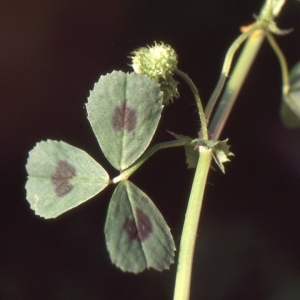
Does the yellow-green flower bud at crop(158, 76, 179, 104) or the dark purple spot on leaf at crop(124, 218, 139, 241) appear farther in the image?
the yellow-green flower bud at crop(158, 76, 179, 104)

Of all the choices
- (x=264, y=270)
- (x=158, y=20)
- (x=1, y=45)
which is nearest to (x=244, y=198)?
(x=264, y=270)

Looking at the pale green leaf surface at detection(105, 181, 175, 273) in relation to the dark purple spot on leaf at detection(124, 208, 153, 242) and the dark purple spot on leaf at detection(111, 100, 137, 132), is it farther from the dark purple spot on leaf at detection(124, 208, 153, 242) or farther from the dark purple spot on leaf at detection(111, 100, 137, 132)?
the dark purple spot on leaf at detection(111, 100, 137, 132)

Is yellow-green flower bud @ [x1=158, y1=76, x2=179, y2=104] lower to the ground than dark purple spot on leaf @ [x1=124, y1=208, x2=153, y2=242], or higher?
higher

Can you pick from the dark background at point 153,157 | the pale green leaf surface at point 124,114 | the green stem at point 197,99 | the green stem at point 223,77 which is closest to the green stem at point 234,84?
the green stem at point 223,77

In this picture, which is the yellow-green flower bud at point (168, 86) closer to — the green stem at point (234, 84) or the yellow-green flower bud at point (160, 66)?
the yellow-green flower bud at point (160, 66)

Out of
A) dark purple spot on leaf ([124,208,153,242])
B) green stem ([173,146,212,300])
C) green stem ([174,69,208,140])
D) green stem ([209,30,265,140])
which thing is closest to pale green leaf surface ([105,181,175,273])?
dark purple spot on leaf ([124,208,153,242])
